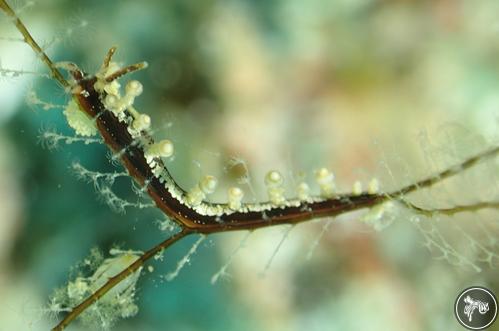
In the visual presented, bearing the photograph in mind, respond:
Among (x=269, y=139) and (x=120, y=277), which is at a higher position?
(x=269, y=139)

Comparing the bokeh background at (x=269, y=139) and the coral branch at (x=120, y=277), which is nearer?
the coral branch at (x=120, y=277)

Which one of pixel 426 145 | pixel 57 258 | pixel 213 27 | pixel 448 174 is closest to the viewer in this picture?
pixel 448 174

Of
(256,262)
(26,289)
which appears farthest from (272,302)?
(26,289)

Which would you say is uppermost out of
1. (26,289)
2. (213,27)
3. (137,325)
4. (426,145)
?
(213,27)

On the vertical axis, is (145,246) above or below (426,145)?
above

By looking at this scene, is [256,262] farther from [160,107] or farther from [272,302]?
[160,107]

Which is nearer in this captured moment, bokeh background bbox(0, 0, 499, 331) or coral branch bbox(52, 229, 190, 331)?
coral branch bbox(52, 229, 190, 331)

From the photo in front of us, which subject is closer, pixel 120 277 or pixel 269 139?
pixel 120 277

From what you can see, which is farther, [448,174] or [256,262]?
[256,262]
